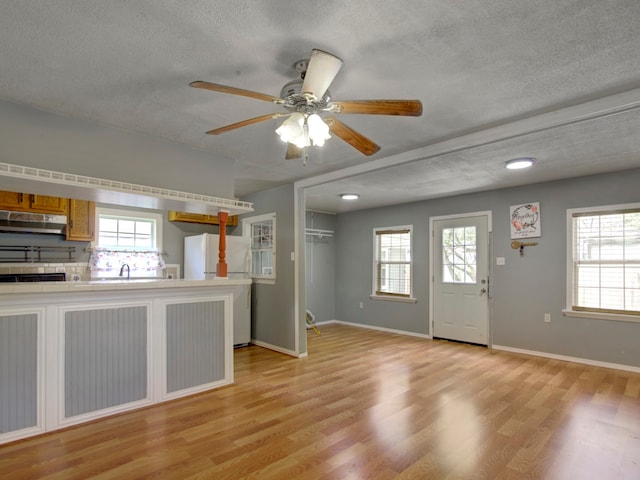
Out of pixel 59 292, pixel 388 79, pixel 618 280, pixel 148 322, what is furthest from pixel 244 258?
pixel 618 280

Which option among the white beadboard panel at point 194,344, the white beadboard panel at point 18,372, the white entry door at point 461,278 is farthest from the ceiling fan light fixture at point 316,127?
the white entry door at point 461,278

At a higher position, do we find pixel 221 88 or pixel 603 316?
pixel 221 88

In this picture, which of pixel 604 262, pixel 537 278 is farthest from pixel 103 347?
pixel 604 262

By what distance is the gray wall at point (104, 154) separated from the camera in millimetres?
2498

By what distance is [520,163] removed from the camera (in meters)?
3.67

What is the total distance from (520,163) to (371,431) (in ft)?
9.71

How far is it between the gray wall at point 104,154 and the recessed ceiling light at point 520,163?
2.88m

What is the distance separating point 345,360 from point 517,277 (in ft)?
8.47

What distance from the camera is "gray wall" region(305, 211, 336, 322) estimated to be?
22.3 ft

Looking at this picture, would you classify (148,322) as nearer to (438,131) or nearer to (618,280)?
(438,131)

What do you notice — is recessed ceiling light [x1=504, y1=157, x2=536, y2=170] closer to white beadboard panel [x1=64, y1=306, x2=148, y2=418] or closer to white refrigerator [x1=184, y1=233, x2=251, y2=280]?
white refrigerator [x1=184, y1=233, x2=251, y2=280]

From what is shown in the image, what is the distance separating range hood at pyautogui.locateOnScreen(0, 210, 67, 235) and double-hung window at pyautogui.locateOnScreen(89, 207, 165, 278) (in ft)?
1.80

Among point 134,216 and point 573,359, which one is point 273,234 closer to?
point 134,216

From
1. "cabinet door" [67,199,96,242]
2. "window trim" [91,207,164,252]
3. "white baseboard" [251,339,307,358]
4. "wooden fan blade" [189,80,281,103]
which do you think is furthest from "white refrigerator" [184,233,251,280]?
"wooden fan blade" [189,80,281,103]
